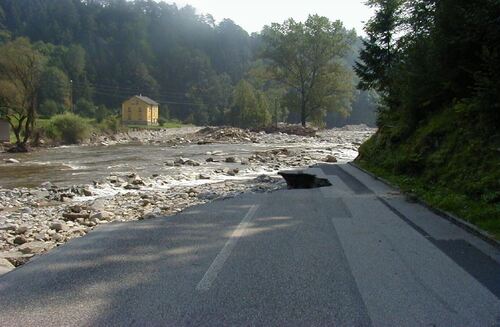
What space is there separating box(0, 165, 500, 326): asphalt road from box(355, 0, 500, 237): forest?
1.67 meters

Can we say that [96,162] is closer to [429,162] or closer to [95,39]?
[429,162]

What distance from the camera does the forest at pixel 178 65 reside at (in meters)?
78.1

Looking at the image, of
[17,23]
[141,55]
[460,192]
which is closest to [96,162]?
[460,192]

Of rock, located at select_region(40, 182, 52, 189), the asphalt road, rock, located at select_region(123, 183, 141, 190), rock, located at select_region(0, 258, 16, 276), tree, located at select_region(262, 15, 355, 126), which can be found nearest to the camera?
the asphalt road

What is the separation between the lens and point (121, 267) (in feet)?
19.7

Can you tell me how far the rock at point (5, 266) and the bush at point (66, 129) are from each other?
4712 cm

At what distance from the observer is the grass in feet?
28.9

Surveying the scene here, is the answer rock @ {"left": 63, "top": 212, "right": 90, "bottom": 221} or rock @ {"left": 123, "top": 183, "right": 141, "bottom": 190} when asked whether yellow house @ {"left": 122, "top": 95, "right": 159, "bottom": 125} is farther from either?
rock @ {"left": 63, "top": 212, "right": 90, "bottom": 221}

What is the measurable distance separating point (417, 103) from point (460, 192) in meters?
7.52

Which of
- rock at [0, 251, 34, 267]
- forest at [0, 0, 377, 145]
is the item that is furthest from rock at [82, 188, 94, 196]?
forest at [0, 0, 377, 145]

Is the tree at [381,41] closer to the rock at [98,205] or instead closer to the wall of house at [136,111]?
the rock at [98,205]

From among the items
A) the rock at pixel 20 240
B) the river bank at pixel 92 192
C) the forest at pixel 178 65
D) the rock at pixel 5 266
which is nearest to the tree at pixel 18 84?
the forest at pixel 178 65

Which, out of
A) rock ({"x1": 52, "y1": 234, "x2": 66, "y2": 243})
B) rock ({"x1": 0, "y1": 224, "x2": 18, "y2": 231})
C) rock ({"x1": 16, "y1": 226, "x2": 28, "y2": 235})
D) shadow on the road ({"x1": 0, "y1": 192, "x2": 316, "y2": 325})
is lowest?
rock ({"x1": 0, "y1": 224, "x2": 18, "y2": 231})

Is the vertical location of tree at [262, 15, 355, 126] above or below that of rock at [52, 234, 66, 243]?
above
